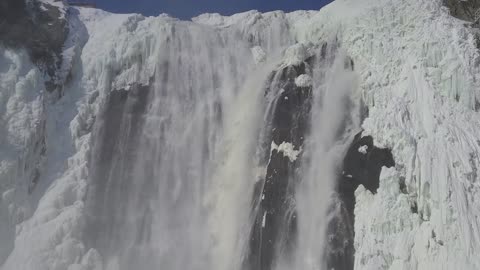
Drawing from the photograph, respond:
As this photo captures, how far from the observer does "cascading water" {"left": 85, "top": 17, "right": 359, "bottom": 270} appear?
16875 millimetres

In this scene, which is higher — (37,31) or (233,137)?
(37,31)

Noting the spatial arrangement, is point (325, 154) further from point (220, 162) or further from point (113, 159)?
point (113, 159)

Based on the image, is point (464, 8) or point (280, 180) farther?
point (464, 8)

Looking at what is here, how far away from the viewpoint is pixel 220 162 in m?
19.2

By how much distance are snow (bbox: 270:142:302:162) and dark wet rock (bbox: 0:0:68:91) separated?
846cm

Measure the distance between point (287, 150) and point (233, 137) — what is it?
2402 mm

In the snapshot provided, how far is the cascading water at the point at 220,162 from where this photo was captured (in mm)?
16875

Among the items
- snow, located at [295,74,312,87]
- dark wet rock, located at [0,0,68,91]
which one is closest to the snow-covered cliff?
snow, located at [295,74,312,87]

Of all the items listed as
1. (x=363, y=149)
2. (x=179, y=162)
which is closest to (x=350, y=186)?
(x=363, y=149)

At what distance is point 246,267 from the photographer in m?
16.5

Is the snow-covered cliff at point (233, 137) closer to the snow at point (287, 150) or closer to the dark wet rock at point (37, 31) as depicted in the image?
the snow at point (287, 150)

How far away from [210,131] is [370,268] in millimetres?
7981

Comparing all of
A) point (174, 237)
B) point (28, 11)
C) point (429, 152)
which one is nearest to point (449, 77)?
point (429, 152)

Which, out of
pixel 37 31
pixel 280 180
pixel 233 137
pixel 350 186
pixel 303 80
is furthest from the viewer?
pixel 37 31
